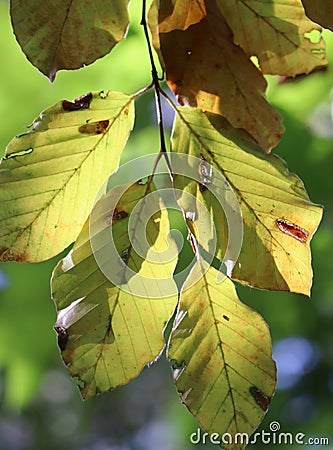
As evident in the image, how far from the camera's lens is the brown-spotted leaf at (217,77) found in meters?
0.64

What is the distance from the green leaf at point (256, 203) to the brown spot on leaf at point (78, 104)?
0.27 feet

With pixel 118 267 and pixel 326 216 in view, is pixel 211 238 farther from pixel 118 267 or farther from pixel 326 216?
pixel 326 216

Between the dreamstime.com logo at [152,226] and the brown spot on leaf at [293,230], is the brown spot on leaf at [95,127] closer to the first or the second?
the dreamstime.com logo at [152,226]

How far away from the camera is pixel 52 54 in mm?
566

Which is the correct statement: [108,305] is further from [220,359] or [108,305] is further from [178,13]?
[178,13]

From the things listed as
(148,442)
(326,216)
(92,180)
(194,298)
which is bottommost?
(148,442)

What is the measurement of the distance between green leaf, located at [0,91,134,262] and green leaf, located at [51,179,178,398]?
2 cm

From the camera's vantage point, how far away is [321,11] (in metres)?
0.54

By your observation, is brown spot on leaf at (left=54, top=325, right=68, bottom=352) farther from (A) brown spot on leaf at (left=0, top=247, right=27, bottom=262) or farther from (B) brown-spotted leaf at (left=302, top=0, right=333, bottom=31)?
(B) brown-spotted leaf at (left=302, top=0, right=333, bottom=31)

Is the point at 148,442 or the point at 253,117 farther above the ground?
the point at 253,117

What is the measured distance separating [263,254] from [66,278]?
0.55ft

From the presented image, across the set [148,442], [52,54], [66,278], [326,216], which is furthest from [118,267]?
[148,442]

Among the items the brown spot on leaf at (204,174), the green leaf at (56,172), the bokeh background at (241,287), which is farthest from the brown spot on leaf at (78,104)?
the bokeh background at (241,287)

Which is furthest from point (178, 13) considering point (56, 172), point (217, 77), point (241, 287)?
point (241, 287)
